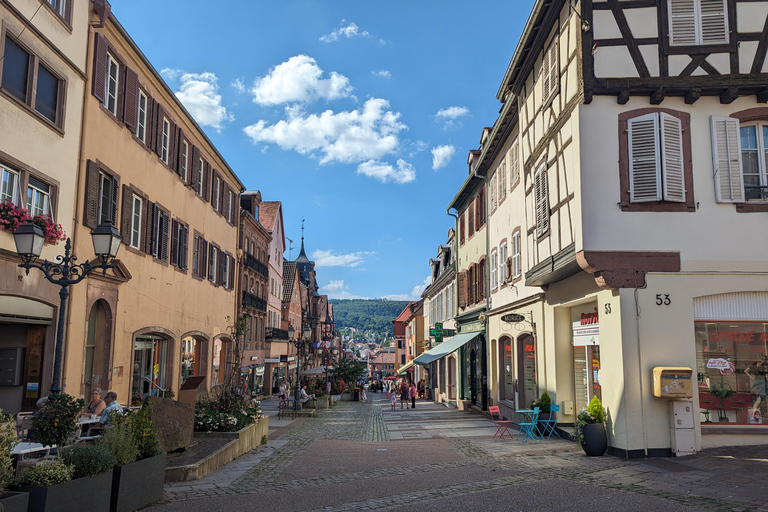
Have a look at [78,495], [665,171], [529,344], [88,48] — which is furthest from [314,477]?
[88,48]

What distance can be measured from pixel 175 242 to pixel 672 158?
1631 centimetres

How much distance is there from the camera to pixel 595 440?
40.2ft

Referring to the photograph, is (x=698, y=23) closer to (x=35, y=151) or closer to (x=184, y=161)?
Answer: (x=35, y=151)

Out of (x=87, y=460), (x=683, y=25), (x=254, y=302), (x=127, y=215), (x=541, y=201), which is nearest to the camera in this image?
(x=87, y=460)

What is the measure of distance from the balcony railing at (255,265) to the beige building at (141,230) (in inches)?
345

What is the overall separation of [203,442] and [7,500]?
7.21 meters

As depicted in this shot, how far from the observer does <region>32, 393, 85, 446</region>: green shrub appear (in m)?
7.98

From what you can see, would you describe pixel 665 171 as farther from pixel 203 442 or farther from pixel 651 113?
pixel 203 442

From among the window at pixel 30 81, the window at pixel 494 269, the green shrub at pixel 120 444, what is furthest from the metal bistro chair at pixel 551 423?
the window at pixel 30 81

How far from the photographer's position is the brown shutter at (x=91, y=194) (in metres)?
14.5

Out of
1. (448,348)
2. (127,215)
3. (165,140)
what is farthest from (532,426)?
(165,140)

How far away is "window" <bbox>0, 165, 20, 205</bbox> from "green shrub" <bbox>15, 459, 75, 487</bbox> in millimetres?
6592

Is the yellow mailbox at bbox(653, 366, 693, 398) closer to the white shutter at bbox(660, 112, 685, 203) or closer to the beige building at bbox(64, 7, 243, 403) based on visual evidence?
the white shutter at bbox(660, 112, 685, 203)

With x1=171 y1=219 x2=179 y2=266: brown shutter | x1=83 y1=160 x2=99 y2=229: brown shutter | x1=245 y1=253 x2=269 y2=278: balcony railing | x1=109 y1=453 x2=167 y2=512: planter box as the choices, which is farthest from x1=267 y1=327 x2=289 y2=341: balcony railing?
x1=109 y1=453 x2=167 y2=512: planter box
